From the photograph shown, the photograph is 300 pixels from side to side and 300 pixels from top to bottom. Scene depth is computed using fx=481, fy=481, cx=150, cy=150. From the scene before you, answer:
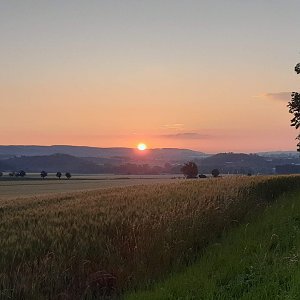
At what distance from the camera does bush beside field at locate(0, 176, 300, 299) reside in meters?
8.20

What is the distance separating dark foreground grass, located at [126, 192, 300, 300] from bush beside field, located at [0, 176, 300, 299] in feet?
2.42

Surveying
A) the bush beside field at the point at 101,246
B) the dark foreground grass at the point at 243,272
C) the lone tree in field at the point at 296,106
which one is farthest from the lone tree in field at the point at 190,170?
the dark foreground grass at the point at 243,272

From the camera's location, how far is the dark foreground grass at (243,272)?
268 inches

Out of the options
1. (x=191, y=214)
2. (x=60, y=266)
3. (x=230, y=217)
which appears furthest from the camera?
(x=230, y=217)

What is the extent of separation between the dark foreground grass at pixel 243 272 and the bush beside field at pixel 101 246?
739 millimetres

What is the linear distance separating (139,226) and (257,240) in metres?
2.69

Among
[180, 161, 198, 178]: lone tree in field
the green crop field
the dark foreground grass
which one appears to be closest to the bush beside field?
the dark foreground grass

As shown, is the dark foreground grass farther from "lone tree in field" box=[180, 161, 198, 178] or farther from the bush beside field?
"lone tree in field" box=[180, 161, 198, 178]

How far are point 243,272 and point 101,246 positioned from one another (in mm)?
3137

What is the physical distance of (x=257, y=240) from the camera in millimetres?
10531

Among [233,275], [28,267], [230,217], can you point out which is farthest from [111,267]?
A: [230,217]

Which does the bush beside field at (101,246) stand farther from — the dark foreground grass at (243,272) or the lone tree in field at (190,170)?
the lone tree in field at (190,170)

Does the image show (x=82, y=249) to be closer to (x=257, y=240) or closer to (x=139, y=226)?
(x=139, y=226)

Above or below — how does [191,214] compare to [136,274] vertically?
above
